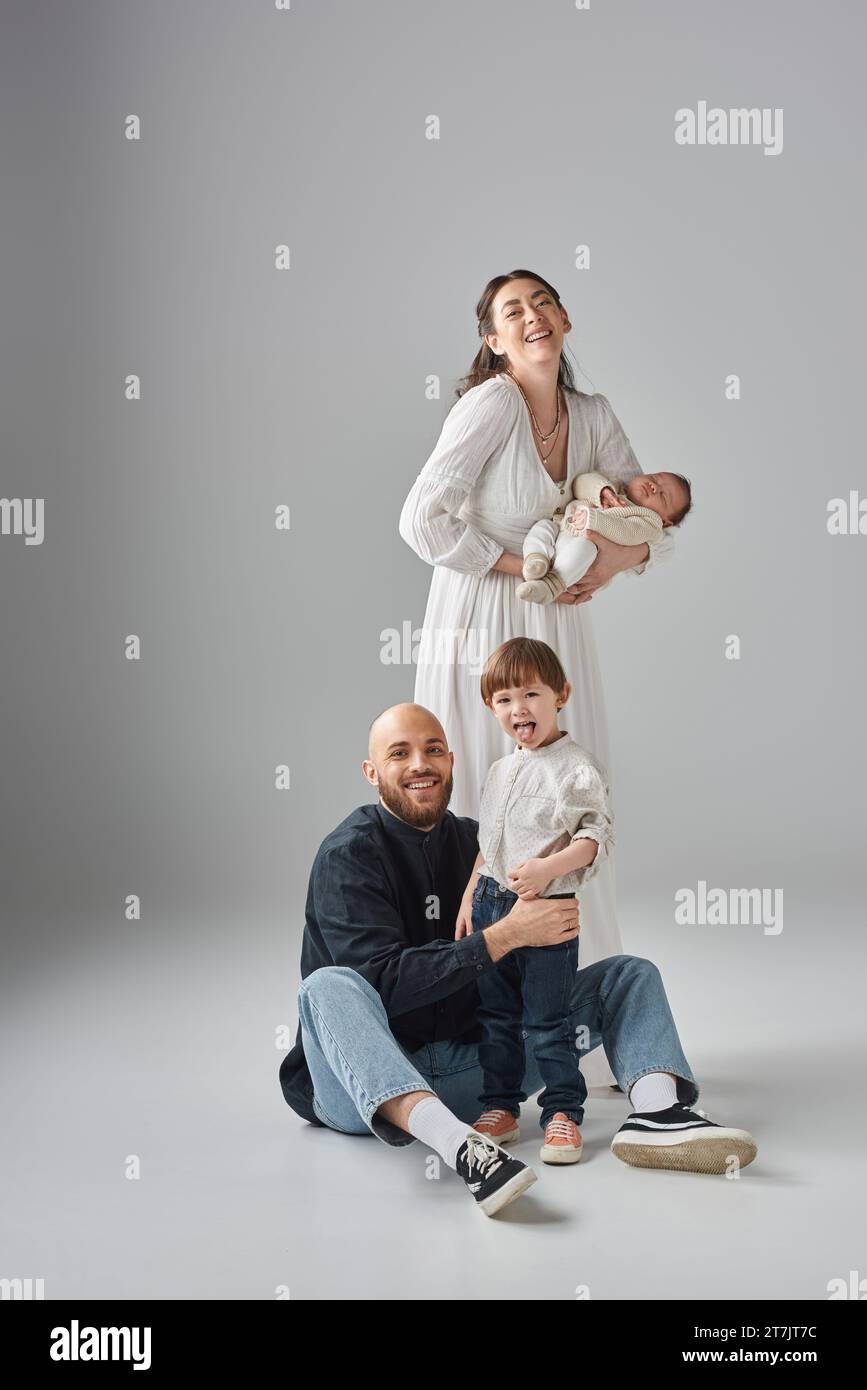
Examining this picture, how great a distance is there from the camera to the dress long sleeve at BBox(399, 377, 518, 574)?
14.2ft

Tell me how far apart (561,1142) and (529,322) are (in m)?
2.22

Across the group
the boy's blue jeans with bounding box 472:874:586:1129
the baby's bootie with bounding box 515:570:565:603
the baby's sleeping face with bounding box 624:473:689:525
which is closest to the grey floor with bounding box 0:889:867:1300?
the boy's blue jeans with bounding box 472:874:586:1129

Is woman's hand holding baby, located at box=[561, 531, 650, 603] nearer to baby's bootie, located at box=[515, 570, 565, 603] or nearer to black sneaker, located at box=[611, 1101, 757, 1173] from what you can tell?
baby's bootie, located at box=[515, 570, 565, 603]

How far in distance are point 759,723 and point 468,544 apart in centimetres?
305

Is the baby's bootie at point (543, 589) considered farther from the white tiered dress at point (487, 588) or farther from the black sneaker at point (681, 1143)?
the black sneaker at point (681, 1143)

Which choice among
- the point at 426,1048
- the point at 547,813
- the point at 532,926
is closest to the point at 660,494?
the point at 547,813

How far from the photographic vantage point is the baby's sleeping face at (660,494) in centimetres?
450

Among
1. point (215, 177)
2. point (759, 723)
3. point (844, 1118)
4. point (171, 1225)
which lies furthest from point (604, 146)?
point (171, 1225)

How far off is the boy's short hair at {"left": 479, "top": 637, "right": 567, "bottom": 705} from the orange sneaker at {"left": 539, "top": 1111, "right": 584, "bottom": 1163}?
1.06 metres

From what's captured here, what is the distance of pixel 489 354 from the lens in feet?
15.0

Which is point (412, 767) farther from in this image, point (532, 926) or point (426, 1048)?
point (426, 1048)

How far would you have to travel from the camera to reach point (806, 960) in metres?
5.72

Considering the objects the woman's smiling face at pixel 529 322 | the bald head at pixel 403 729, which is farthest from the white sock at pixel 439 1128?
the woman's smiling face at pixel 529 322

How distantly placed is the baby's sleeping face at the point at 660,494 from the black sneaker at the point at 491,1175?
1.97 meters
